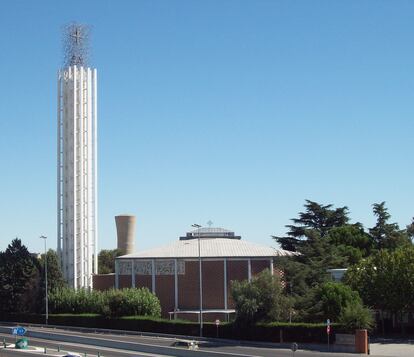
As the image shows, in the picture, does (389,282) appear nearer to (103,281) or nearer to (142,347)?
(142,347)

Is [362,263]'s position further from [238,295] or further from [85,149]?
[85,149]

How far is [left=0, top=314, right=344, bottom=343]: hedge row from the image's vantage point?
61.7m

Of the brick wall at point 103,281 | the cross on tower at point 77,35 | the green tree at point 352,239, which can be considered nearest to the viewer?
the brick wall at point 103,281

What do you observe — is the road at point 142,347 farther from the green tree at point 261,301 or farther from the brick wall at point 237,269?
the brick wall at point 237,269

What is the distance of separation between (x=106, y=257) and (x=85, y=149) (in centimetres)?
6433

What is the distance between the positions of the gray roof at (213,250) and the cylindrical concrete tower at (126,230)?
3276 cm

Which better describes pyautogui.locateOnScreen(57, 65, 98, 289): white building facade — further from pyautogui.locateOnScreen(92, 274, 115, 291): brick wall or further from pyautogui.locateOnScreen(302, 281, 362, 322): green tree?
pyautogui.locateOnScreen(302, 281, 362, 322): green tree

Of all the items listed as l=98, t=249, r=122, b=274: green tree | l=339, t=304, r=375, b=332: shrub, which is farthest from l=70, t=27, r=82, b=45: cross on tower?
l=98, t=249, r=122, b=274: green tree

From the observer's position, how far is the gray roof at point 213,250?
89.2m

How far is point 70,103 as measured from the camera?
95.5 meters

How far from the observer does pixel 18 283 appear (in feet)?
297

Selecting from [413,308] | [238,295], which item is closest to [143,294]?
[238,295]

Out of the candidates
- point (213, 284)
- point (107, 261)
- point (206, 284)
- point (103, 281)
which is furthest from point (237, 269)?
point (107, 261)

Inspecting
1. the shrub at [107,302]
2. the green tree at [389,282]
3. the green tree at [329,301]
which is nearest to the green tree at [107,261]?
the shrub at [107,302]
